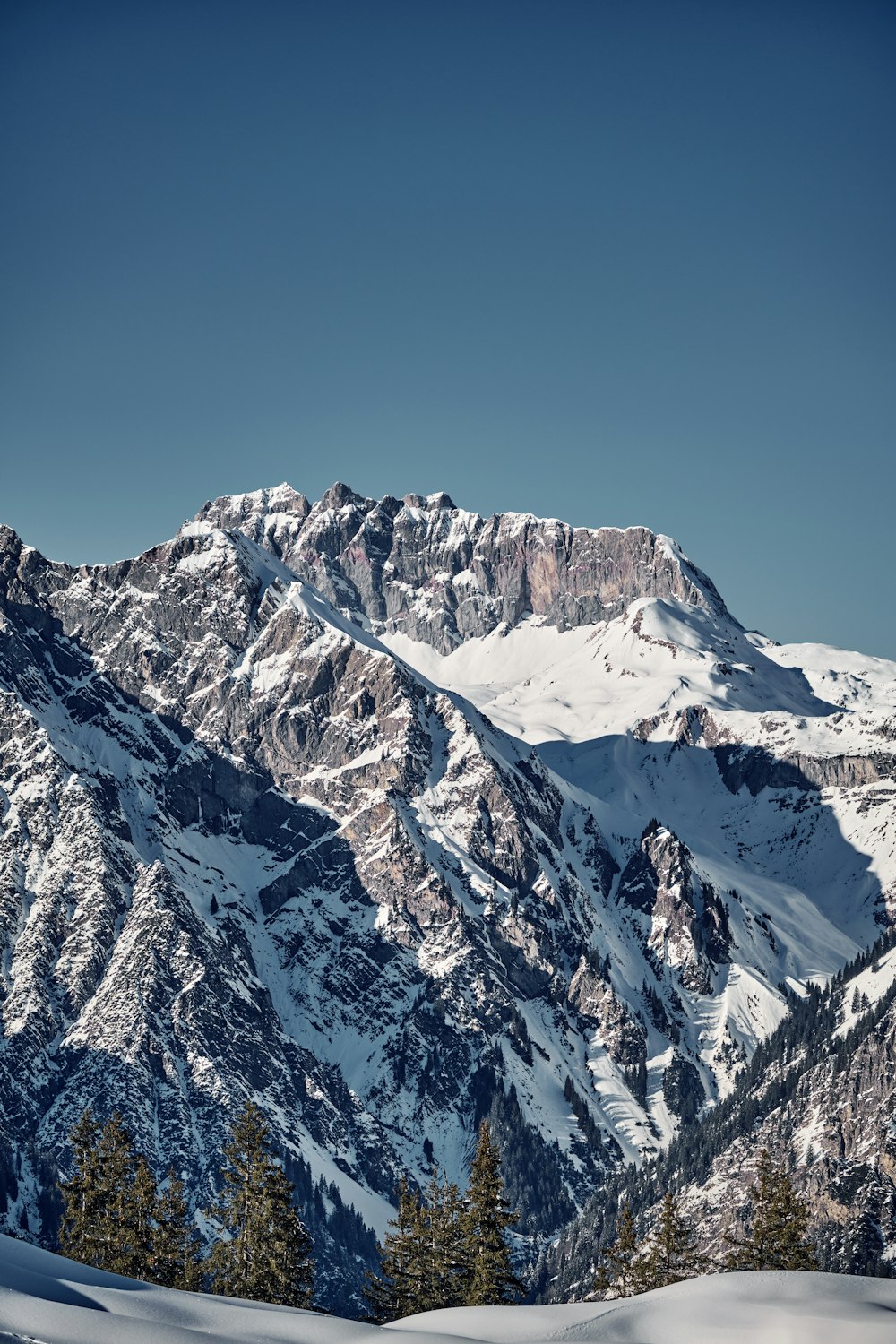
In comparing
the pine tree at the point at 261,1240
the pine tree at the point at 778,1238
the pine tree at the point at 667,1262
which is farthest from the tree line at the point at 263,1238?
the pine tree at the point at 778,1238

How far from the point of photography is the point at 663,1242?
78.4m

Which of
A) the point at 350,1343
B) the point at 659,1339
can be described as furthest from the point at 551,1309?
the point at 350,1343

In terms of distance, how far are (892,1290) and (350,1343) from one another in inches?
568

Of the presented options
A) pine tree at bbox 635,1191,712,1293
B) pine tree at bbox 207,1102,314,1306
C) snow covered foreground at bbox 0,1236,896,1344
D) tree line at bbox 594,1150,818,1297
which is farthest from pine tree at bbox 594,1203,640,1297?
snow covered foreground at bbox 0,1236,896,1344

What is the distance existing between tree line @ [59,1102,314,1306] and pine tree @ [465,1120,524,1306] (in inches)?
285

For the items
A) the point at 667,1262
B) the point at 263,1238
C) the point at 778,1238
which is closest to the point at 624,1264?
the point at 667,1262

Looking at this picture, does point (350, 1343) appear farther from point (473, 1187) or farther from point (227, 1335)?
point (473, 1187)

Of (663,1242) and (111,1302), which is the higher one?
(663,1242)

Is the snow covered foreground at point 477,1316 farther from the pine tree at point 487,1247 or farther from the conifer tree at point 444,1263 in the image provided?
the conifer tree at point 444,1263

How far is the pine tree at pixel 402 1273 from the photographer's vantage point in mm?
72438

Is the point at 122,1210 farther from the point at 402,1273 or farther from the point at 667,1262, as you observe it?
the point at 667,1262

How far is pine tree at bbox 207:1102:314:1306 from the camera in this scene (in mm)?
68688

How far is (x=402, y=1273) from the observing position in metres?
73.0

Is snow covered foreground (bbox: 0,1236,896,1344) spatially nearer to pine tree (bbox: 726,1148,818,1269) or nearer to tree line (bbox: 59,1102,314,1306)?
tree line (bbox: 59,1102,314,1306)
